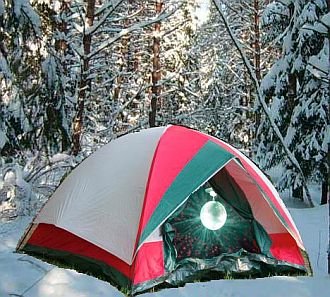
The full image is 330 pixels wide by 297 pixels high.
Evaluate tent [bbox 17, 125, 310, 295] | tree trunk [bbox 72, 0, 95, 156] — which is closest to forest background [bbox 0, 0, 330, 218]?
tree trunk [bbox 72, 0, 95, 156]

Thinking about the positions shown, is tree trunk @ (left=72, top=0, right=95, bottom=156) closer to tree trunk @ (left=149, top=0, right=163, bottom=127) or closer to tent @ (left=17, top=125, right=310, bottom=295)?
tent @ (left=17, top=125, right=310, bottom=295)

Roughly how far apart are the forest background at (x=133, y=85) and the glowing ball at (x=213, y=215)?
4.61 feet

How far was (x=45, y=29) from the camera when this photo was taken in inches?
287

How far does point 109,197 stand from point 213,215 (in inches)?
56.9

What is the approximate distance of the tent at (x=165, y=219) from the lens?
15.8 ft

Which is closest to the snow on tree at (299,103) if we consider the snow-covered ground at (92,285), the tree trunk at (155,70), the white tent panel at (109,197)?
the tree trunk at (155,70)

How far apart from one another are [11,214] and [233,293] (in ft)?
15.0

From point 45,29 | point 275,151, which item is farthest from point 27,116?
point 275,151

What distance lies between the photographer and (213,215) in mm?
5676

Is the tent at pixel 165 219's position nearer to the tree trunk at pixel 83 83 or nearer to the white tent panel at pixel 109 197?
the white tent panel at pixel 109 197

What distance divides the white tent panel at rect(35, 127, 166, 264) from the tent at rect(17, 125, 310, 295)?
0.01 metres

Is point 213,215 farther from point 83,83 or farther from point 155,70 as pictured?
point 155,70

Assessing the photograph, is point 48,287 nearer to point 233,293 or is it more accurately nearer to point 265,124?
point 233,293

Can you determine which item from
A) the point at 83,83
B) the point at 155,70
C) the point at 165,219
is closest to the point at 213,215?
the point at 165,219
